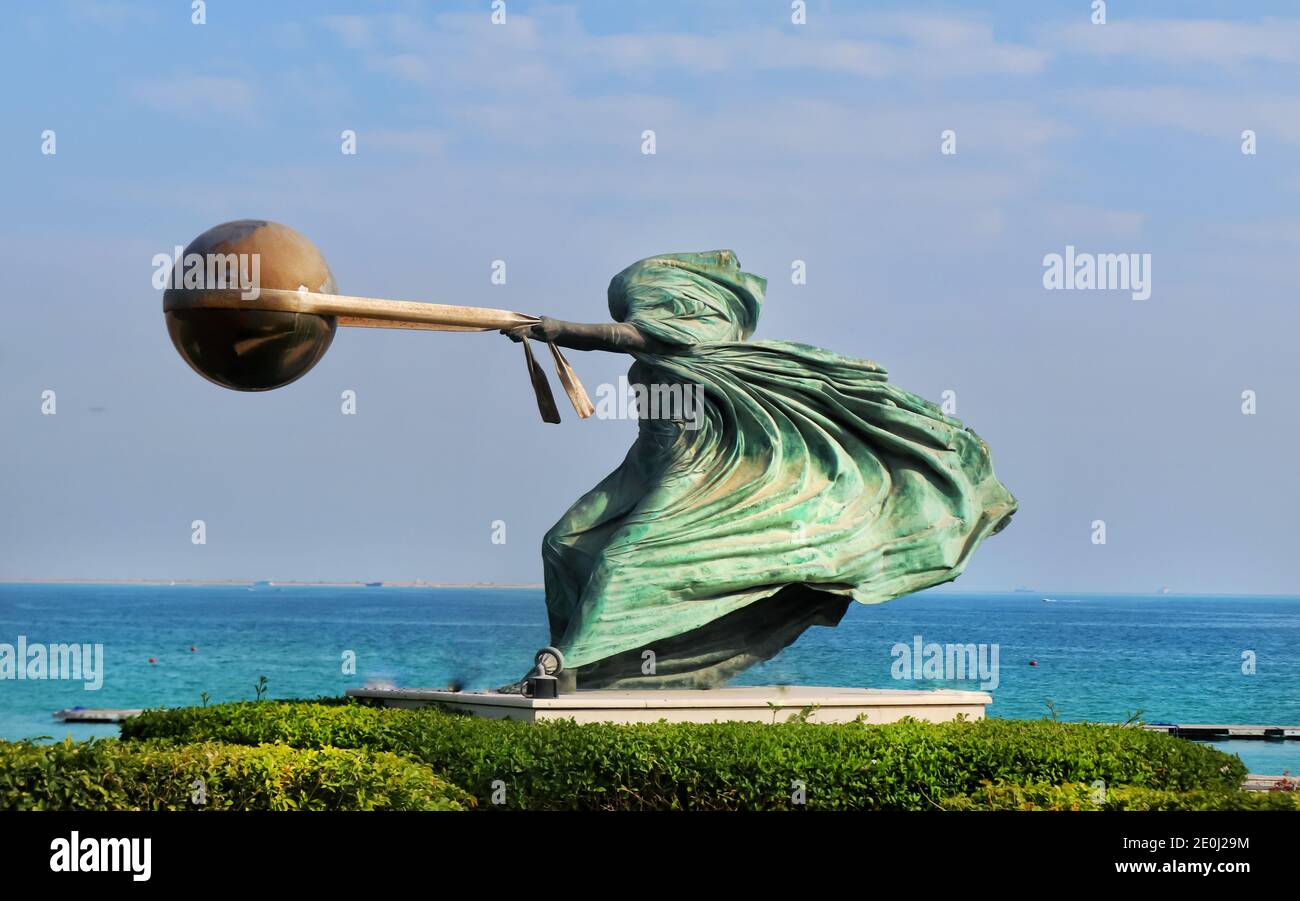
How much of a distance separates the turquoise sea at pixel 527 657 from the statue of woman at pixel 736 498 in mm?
952

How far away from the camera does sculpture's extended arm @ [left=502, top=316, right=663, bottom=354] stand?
11.6m

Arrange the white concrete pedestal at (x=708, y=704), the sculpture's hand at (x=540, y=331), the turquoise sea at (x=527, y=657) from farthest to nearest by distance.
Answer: the turquoise sea at (x=527, y=657)
the sculpture's hand at (x=540, y=331)
the white concrete pedestal at (x=708, y=704)

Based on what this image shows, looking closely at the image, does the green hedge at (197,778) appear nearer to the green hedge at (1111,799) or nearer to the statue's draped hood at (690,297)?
the green hedge at (1111,799)

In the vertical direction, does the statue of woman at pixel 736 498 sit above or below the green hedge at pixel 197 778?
above

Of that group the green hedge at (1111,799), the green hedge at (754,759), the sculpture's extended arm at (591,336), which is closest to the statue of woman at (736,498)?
the sculpture's extended arm at (591,336)

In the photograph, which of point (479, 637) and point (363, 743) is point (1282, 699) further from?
point (363, 743)

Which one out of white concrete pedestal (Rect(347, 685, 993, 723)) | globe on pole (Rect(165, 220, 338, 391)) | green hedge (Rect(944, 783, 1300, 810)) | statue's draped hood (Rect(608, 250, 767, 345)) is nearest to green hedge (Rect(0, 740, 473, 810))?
white concrete pedestal (Rect(347, 685, 993, 723))

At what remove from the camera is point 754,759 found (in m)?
9.32

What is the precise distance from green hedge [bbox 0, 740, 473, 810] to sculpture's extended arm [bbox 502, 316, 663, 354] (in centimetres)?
368

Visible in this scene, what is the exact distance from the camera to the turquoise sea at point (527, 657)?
42.3m

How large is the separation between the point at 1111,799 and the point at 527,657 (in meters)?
32.9

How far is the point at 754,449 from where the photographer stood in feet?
40.1

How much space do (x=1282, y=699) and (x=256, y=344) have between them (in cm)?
4354

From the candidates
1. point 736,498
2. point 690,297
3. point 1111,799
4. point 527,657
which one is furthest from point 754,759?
point 527,657
